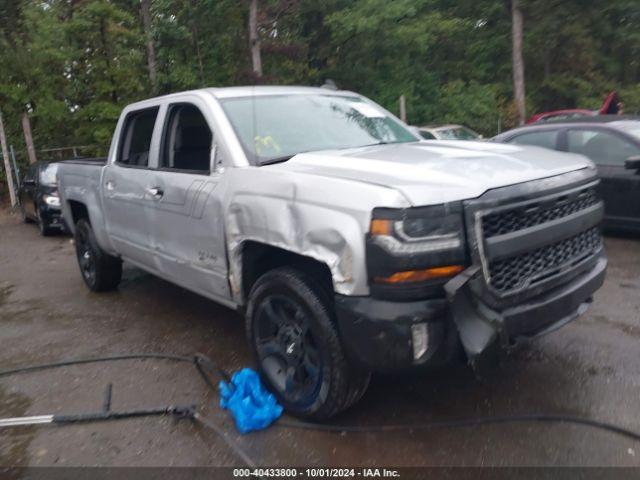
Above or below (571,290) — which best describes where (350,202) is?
above

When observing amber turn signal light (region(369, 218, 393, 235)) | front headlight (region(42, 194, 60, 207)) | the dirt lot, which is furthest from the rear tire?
front headlight (region(42, 194, 60, 207))

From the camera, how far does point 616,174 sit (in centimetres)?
710

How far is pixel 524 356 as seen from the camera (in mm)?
4172

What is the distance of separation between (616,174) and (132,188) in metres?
5.51

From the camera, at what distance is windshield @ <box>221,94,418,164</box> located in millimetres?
3951

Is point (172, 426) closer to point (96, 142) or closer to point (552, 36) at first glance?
point (96, 142)

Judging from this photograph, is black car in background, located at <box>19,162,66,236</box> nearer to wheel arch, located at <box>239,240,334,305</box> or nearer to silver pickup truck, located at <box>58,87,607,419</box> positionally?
silver pickup truck, located at <box>58,87,607,419</box>

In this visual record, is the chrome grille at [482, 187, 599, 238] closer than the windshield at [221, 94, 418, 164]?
Yes

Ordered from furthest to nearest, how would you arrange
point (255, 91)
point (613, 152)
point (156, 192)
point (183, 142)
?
1. point (613, 152)
2. point (183, 142)
3. point (156, 192)
4. point (255, 91)

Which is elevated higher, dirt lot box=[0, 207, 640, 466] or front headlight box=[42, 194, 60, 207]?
front headlight box=[42, 194, 60, 207]

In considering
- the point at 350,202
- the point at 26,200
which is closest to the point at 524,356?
the point at 350,202


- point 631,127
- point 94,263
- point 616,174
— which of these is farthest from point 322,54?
point 94,263

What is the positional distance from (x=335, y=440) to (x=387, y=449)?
0.29m

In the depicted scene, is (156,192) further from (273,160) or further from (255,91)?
(273,160)
